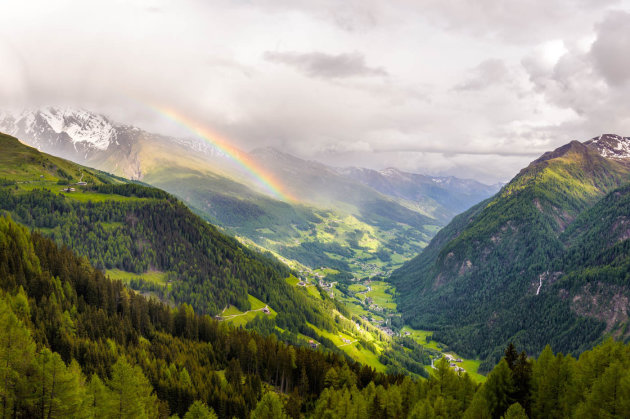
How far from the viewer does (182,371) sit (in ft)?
292

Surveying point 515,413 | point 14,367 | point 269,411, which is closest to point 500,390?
point 515,413

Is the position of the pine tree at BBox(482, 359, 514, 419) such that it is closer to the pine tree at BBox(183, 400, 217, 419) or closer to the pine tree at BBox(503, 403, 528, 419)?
the pine tree at BBox(503, 403, 528, 419)

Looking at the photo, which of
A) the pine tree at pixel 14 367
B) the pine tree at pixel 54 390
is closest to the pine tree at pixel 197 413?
the pine tree at pixel 54 390

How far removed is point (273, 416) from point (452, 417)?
34.5 meters

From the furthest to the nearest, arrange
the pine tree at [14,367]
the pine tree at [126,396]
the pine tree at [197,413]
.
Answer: the pine tree at [197,413] < the pine tree at [126,396] < the pine tree at [14,367]

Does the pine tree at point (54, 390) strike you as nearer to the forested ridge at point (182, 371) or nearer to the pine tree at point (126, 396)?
the forested ridge at point (182, 371)

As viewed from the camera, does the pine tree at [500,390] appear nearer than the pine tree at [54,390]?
No

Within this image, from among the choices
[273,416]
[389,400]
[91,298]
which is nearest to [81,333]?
[91,298]

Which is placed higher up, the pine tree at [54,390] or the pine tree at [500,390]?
the pine tree at [500,390]

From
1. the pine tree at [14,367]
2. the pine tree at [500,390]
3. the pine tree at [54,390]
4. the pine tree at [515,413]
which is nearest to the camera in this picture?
the pine tree at [14,367]

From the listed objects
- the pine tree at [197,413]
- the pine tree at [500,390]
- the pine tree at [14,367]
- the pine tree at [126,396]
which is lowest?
the pine tree at [197,413]

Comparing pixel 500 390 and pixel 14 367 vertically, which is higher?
pixel 500 390

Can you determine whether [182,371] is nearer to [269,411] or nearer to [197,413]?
[197,413]

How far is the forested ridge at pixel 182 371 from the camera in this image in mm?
Result: 56219
